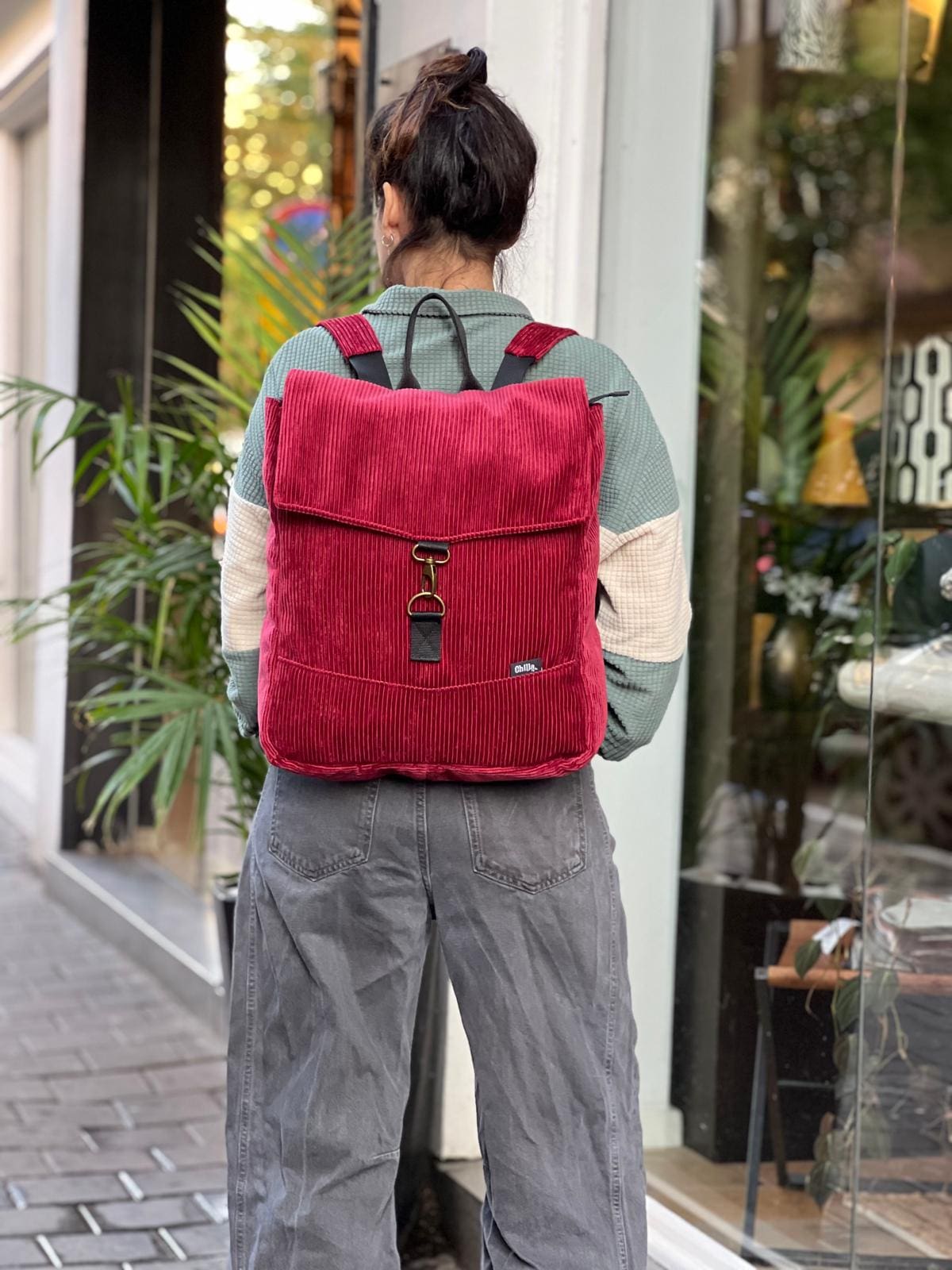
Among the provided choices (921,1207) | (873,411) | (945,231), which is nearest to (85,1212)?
(921,1207)

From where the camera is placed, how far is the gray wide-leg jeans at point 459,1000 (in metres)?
1.82

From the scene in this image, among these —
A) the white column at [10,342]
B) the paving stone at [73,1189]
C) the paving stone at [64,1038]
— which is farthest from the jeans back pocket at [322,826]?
the white column at [10,342]

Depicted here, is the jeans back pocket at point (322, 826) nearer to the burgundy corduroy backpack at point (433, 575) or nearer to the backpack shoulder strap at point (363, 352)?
the burgundy corduroy backpack at point (433, 575)

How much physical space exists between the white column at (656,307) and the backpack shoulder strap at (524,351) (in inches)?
49.4

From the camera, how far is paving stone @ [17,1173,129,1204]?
3396 millimetres

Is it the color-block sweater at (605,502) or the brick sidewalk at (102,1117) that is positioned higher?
the color-block sweater at (605,502)

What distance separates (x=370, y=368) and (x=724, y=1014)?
1.72 m

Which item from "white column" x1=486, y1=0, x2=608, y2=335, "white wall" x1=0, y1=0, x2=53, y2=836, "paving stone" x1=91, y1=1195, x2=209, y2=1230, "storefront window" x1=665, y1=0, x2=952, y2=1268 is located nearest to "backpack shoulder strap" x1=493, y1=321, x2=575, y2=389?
"storefront window" x1=665, y1=0, x2=952, y2=1268

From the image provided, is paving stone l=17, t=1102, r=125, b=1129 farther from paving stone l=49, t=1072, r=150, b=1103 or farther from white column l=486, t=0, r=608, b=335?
white column l=486, t=0, r=608, b=335

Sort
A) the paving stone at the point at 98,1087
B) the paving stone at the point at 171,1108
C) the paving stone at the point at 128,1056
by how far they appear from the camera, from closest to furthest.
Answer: the paving stone at the point at 171,1108 → the paving stone at the point at 98,1087 → the paving stone at the point at 128,1056

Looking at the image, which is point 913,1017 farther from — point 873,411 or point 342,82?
point 342,82

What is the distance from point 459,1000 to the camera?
6.16 ft

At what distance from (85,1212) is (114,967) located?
1.91m

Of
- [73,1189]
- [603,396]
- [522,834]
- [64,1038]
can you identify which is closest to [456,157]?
[603,396]
